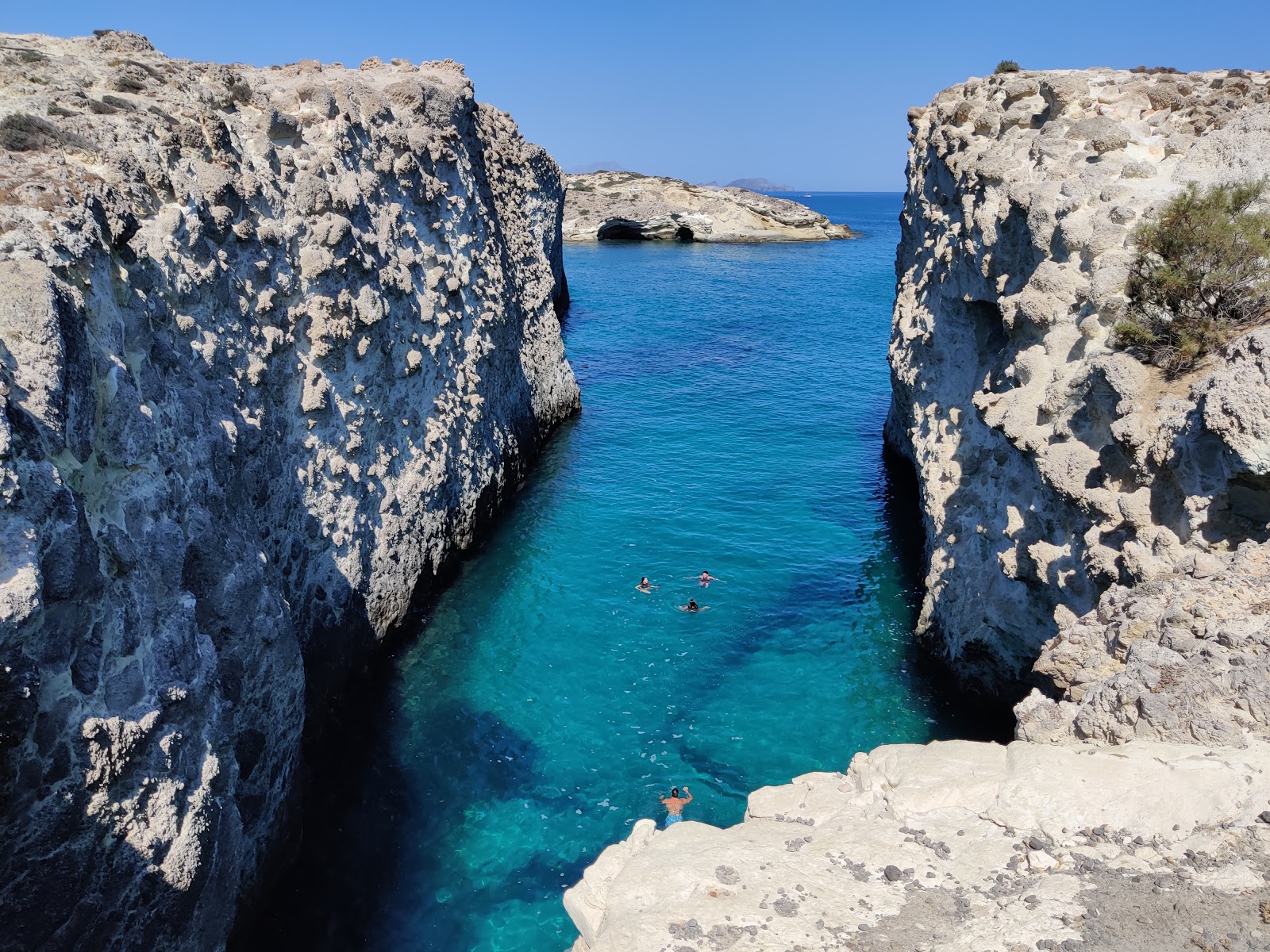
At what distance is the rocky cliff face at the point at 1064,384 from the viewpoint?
11195mm

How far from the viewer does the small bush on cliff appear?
40.6 feet

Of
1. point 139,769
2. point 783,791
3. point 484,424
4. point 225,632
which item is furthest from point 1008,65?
point 139,769

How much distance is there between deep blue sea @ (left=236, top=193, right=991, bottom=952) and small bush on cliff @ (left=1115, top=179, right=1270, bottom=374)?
9114 mm

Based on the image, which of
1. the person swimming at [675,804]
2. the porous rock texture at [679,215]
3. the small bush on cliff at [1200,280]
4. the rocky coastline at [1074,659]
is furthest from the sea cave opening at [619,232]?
the person swimming at [675,804]

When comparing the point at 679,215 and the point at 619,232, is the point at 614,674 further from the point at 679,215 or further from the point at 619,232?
the point at 619,232

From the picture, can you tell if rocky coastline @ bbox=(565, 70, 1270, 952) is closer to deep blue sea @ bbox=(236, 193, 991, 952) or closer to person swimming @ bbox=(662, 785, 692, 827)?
deep blue sea @ bbox=(236, 193, 991, 952)

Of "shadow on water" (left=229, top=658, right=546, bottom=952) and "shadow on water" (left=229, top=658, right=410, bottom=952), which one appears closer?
"shadow on water" (left=229, top=658, right=410, bottom=952)

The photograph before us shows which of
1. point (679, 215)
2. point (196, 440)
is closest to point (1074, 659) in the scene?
point (196, 440)

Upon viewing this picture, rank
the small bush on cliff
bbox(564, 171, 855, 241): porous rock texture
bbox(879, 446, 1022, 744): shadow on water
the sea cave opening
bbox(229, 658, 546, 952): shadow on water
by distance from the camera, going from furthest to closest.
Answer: bbox(564, 171, 855, 241): porous rock texture < the sea cave opening < bbox(879, 446, 1022, 744): shadow on water < bbox(229, 658, 546, 952): shadow on water < the small bush on cliff

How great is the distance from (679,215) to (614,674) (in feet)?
345

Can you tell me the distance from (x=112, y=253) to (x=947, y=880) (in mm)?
13817

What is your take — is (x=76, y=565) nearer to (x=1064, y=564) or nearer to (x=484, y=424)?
(x=1064, y=564)

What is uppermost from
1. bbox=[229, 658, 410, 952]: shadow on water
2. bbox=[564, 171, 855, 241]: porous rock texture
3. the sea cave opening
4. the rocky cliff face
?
bbox=[564, 171, 855, 241]: porous rock texture

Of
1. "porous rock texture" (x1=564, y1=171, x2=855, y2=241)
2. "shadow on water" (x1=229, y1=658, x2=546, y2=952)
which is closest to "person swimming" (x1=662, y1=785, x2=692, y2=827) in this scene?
"shadow on water" (x1=229, y1=658, x2=546, y2=952)
